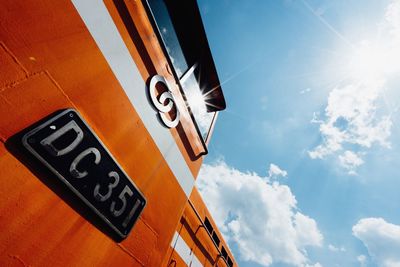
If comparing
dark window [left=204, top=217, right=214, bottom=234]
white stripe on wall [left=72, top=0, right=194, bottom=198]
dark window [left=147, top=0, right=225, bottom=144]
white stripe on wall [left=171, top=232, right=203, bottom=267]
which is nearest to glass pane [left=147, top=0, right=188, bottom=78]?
dark window [left=147, top=0, right=225, bottom=144]

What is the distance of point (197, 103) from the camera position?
432cm

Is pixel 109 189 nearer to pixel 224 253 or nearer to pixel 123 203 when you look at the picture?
pixel 123 203

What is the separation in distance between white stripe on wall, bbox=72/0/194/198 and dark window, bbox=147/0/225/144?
0.92 metres

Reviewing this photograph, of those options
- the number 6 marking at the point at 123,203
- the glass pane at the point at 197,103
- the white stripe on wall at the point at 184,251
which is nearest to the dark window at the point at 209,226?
the white stripe on wall at the point at 184,251

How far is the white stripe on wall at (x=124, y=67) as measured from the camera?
1.90 meters

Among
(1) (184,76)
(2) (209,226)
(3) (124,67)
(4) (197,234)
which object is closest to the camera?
(3) (124,67)

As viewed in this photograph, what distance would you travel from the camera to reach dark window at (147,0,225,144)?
3.57m

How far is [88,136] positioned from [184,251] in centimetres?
354

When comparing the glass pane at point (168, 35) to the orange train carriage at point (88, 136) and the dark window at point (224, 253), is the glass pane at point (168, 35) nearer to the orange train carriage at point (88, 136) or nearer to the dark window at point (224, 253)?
the orange train carriage at point (88, 136)

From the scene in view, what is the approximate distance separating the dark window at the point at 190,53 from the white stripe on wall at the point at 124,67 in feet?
3.02

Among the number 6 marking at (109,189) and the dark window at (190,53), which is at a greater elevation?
the dark window at (190,53)

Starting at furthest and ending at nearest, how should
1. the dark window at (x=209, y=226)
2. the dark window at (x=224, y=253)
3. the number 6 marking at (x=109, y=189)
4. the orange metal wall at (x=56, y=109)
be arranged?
the dark window at (x=224, y=253)
the dark window at (x=209, y=226)
the number 6 marking at (x=109, y=189)
the orange metal wall at (x=56, y=109)

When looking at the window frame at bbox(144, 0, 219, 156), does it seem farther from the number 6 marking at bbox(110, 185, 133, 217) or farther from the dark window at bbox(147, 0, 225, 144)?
the number 6 marking at bbox(110, 185, 133, 217)

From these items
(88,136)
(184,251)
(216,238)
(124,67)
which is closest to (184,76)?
(124,67)
